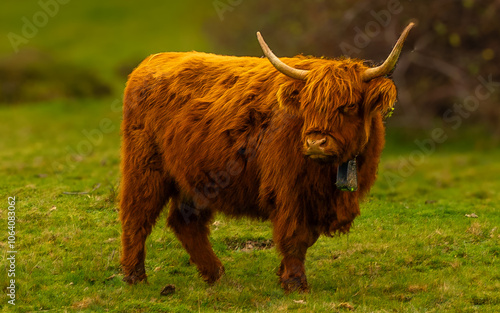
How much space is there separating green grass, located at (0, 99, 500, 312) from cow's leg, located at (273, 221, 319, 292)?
0.12 m

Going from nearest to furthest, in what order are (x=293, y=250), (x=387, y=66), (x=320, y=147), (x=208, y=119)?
(x=320, y=147) → (x=387, y=66) → (x=293, y=250) → (x=208, y=119)

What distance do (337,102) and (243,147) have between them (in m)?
1.01

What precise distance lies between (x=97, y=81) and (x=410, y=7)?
1178cm

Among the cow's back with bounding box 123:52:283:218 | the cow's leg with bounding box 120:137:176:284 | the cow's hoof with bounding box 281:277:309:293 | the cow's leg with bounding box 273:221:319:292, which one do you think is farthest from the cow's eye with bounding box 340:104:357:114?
the cow's leg with bounding box 120:137:176:284

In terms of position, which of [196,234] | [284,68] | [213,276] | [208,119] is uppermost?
[284,68]

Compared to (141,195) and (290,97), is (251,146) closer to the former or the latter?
(290,97)

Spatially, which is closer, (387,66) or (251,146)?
(387,66)

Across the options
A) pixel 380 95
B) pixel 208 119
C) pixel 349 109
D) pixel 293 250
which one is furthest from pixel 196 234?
pixel 380 95

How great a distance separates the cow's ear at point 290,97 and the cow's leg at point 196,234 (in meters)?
1.66

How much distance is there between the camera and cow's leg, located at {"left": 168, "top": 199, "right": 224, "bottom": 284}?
6.64 meters

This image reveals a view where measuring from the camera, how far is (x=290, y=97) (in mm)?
5723

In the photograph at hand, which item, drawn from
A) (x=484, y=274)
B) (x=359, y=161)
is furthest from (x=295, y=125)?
(x=484, y=274)

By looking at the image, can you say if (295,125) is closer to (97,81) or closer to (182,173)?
(182,173)

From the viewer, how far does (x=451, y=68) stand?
53.1 ft
